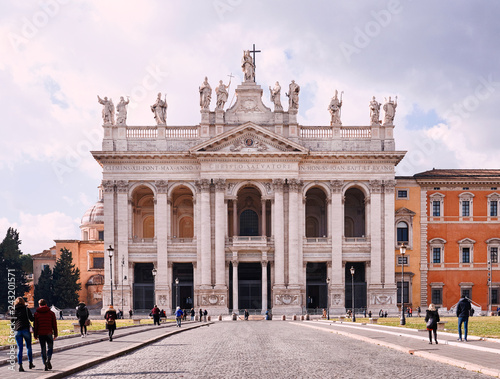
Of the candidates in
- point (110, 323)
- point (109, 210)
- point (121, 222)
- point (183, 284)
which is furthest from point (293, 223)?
point (110, 323)

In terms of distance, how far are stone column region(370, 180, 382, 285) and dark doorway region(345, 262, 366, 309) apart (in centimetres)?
175

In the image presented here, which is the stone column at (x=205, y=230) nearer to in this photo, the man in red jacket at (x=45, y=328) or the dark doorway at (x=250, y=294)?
the dark doorway at (x=250, y=294)

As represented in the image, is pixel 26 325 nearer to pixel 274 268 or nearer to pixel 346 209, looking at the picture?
pixel 274 268

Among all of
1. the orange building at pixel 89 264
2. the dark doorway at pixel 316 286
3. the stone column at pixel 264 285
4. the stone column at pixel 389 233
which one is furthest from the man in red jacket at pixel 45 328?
the orange building at pixel 89 264

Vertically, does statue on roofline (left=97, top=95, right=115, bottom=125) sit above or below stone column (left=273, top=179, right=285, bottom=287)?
above

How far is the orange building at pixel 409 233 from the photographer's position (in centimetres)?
7038

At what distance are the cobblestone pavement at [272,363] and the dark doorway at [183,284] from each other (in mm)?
42948

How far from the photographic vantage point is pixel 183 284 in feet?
226

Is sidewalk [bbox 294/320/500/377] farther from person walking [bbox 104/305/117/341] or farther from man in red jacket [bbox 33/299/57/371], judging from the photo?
man in red jacket [bbox 33/299/57/371]

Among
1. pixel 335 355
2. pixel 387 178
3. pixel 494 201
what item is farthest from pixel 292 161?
pixel 335 355

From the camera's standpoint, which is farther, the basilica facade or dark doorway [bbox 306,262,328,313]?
dark doorway [bbox 306,262,328,313]

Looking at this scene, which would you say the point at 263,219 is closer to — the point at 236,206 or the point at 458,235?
the point at 236,206

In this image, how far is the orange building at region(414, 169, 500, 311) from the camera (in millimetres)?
70750

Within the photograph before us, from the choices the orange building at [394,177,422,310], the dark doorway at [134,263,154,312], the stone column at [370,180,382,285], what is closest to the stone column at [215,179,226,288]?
the dark doorway at [134,263,154,312]
